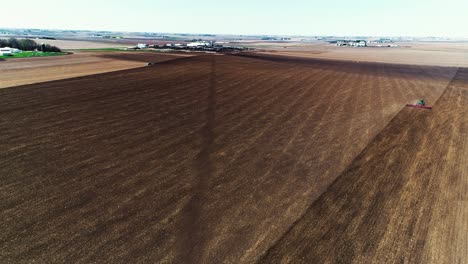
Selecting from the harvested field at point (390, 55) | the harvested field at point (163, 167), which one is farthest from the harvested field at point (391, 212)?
the harvested field at point (390, 55)

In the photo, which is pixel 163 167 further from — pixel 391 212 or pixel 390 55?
pixel 390 55

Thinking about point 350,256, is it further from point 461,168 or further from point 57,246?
point 461,168

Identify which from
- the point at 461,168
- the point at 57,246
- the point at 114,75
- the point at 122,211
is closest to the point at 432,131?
the point at 461,168

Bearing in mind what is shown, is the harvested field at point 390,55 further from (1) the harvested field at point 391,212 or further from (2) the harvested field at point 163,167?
(1) the harvested field at point 391,212

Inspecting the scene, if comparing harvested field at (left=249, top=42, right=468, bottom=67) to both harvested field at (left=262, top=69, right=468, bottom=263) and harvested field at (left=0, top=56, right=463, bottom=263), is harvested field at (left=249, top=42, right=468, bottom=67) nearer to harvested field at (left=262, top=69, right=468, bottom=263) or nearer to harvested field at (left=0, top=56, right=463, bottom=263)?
harvested field at (left=0, top=56, right=463, bottom=263)

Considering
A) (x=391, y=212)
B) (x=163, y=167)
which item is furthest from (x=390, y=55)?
(x=163, y=167)
